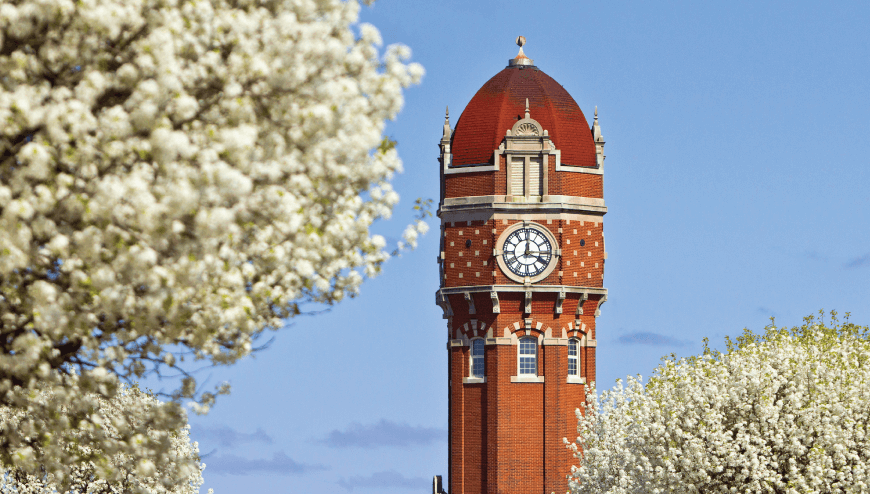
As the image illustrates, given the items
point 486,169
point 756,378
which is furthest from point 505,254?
point 756,378

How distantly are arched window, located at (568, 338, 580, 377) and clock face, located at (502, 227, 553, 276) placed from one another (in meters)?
4.69

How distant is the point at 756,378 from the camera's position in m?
41.2

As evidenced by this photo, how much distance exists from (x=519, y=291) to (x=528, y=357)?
3.86 meters

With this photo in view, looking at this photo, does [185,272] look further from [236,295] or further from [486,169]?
[486,169]

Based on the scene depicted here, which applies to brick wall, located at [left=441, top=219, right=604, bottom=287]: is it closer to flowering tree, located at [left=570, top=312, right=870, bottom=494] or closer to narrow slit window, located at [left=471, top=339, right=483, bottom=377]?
narrow slit window, located at [left=471, top=339, right=483, bottom=377]

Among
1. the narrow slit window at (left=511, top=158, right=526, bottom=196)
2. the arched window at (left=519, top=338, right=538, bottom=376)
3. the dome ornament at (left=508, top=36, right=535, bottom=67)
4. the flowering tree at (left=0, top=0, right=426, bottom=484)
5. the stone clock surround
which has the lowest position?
the flowering tree at (left=0, top=0, right=426, bottom=484)

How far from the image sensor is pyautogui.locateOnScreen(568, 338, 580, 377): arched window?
68688 mm

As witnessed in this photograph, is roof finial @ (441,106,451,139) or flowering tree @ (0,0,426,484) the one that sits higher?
roof finial @ (441,106,451,139)

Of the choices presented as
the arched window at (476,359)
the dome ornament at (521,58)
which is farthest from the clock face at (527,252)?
the dome ornament at (521,58)

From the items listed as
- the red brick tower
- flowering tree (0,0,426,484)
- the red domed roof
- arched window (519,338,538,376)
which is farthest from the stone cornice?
flowering tree (0,0,426,484)

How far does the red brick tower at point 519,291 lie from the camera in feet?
220

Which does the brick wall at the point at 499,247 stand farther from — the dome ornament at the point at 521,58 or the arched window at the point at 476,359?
the dome ornament at the point at 521,58

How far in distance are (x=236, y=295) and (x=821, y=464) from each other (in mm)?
26703

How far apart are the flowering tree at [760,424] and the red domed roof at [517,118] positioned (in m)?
24.2
